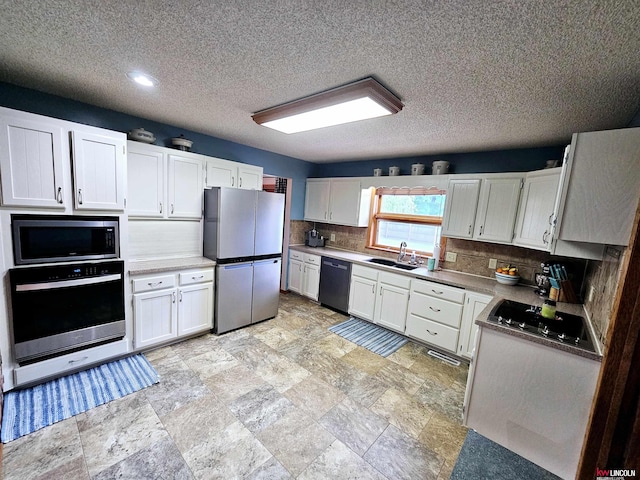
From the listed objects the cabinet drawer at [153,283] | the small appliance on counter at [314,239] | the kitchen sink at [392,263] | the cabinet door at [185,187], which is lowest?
the cabinet drawer at [153,283]

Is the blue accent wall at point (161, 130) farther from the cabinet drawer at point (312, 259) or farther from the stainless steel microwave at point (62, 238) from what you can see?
the stainless steel microwave at point (62, 238)

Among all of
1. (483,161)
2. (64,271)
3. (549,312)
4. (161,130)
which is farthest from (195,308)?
(483,161)

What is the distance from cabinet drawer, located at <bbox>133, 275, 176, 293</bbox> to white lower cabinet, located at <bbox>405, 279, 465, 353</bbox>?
2722mm

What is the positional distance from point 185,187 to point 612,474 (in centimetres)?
374

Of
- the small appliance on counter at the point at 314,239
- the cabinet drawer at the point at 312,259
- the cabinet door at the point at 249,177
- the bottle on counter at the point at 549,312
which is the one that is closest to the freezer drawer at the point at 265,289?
the cabinet drawer at the point at 312,259

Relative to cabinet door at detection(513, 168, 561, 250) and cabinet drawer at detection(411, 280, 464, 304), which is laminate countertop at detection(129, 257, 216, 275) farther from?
cabinet door at detection(513, 168, 561, 250)

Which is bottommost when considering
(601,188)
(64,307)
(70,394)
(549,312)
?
(70,394)

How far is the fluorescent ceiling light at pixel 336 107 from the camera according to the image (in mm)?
1665

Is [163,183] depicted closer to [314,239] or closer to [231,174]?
[231,174]

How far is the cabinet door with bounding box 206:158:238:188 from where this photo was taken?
3.17m

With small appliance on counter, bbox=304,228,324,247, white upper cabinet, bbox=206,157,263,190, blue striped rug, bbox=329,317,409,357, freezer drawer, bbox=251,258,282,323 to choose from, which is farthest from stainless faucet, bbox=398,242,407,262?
white upper cabinet, bbox=206,157,263,190

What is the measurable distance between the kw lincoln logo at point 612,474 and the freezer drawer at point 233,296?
3068 mm

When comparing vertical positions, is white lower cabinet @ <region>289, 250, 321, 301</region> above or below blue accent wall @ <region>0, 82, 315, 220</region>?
below

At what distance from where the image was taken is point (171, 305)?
9.00ft
